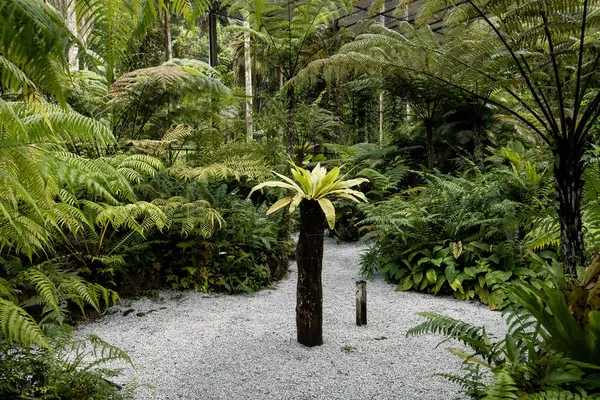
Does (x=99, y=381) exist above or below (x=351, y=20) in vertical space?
below

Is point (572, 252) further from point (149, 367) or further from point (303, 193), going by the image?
point (149, 367)

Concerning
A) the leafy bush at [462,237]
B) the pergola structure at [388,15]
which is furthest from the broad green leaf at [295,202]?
the pergola structure at [388,15]

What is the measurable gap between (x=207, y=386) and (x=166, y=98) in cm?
337

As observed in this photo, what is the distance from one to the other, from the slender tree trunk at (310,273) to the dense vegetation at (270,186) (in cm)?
8

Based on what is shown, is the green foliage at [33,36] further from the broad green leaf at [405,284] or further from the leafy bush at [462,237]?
the broad green leaf at [405,284]

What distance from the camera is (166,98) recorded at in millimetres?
4621

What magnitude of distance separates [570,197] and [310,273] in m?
1.46

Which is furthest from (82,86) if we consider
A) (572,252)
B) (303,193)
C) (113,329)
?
(572,252)

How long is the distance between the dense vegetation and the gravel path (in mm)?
214

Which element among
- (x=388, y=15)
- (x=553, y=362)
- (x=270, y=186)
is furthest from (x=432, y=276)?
(x=388, y=15)

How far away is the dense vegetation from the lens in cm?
130

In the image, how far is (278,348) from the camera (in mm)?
2602

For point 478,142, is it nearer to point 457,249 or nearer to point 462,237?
point 462,237

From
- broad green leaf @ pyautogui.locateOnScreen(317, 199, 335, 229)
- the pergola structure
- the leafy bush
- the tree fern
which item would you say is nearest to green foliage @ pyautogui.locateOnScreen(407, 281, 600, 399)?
broad green leaf @ pyautogui.locateOnScreen(317, 199, 335, 229)
